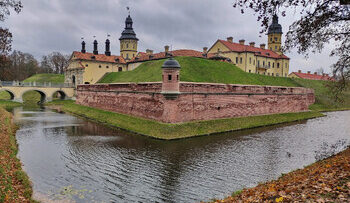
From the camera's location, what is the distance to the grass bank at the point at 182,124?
A: 1947 centimetres

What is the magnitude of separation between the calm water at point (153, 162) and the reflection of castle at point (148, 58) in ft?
91.0

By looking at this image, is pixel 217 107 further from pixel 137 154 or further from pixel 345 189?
pixel 345 189

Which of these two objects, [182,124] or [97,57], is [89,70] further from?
[182,124]

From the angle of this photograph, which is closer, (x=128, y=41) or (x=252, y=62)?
(x=252, y=62)

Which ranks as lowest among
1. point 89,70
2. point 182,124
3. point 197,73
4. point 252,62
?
point 182,124

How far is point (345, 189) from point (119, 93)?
24.6 metres

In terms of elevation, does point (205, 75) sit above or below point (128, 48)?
below

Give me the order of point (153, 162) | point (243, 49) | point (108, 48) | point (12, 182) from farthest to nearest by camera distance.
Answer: point (108, 48), point (243, 49), point (153, 162), point (12, 182)

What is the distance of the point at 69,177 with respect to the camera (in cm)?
1139

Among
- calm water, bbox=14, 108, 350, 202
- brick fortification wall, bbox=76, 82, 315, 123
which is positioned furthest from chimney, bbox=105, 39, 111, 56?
calm water, bbox=14, 108, 350, 202

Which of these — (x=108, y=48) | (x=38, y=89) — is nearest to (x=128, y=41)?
(x=108, y=48)

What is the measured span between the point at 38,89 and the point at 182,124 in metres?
36.9

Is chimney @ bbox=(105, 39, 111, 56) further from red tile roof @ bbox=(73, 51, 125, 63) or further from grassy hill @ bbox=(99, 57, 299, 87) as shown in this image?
grassy hill @ bbox=(99, 57, 299, 87)

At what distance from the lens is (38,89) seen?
46.2 meters
